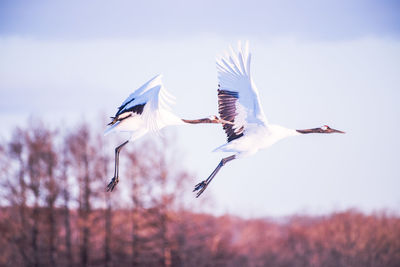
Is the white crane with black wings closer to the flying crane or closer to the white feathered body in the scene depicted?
the white feathered body

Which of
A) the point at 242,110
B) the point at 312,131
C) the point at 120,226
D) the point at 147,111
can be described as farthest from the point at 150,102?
the point at 120,226

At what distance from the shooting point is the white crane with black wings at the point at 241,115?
988 centimetres

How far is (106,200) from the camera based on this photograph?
3644 cm

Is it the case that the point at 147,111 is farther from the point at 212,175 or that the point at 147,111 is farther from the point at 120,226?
the point at 120,226

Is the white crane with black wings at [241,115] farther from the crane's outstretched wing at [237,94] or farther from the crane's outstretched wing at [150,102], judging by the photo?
the crane's outstretched wing at [150,102]

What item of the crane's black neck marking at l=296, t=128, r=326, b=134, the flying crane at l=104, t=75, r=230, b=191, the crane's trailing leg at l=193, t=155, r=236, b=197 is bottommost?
the crane's trailing leg at l=193, t=155, r=236, b=197

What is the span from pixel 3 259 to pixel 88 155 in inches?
325

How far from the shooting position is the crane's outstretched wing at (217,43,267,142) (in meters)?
10.1

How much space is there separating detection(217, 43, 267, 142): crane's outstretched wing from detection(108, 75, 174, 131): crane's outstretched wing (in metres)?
1.52

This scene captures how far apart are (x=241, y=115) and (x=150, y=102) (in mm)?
Result: 1962

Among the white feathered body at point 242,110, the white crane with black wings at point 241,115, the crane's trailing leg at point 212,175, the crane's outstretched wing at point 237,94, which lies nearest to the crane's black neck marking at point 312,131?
the white crane with black wings at point 241,115

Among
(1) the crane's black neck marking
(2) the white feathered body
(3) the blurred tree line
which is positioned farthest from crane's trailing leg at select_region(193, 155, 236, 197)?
(3) the blurred tree line

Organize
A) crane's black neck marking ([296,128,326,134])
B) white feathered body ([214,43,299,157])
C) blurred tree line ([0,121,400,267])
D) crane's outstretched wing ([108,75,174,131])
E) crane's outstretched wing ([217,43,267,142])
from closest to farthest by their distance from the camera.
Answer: crane's outstretched wing ([108,75,174,131]), white feathered body ([214,43,299,157]), crane's outstretched wing ([217,43,267,142]), crane's black neck marking ([296,128,326,134]), blurred tree line ([0,121,400,267])

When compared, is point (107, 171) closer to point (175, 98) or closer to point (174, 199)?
point (174, 199)
